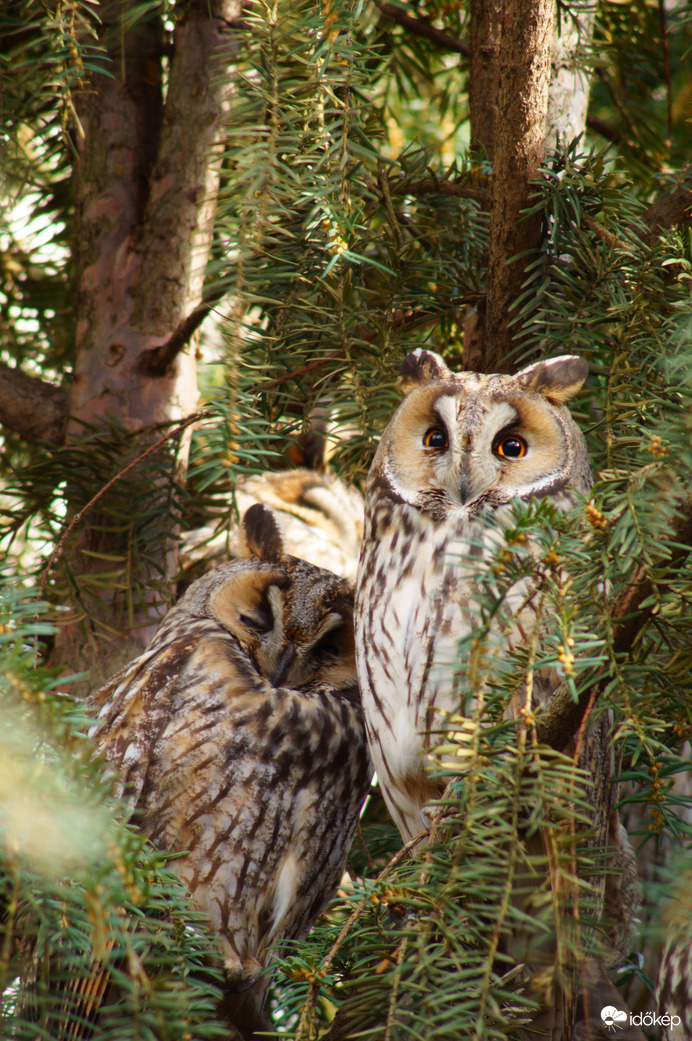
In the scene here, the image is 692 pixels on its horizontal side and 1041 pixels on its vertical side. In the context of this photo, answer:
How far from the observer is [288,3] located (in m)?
0.92

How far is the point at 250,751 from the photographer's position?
1.41 m

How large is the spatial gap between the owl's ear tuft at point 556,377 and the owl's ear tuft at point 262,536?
0.60m

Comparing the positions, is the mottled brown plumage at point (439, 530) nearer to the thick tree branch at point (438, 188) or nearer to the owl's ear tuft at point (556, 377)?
the owl's ear tuft at point (556, 377)

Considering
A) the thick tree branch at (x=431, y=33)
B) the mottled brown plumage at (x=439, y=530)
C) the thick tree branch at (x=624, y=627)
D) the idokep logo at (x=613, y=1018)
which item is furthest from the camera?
the thick tree branch at (x=431, y=33)

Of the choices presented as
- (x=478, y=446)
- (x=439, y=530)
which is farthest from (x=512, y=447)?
(x=439, y=530)

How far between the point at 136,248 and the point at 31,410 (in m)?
0.37

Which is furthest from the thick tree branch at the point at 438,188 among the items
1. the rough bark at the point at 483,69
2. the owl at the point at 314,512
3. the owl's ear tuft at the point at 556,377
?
the owl at the point at 314,512

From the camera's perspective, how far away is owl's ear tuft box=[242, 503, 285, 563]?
1.71 m

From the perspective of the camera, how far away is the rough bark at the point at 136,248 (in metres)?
1.64

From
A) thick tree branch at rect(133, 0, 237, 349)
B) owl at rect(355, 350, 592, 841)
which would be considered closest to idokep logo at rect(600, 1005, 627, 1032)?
owl at rect(355, 350, 592, 841)

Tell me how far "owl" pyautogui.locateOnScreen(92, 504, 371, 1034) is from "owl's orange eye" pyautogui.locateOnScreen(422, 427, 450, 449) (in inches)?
14.7

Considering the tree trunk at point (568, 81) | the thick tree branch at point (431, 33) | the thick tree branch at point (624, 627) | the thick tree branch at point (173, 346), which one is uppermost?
the thick tree branch at point (431, 33)

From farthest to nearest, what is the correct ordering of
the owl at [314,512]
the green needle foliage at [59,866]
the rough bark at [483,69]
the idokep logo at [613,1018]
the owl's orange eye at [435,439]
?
the owl at [314,512]
the rough bark at [483,69]
the owl's orange eye at [435,439]
the idokep logo at [613,1018]
the green needle foliage at [59,866]

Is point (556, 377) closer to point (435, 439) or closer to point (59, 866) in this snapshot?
point (435, 439)
